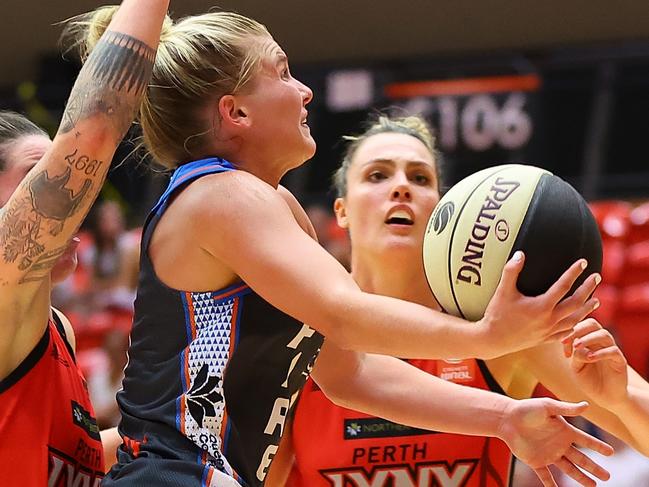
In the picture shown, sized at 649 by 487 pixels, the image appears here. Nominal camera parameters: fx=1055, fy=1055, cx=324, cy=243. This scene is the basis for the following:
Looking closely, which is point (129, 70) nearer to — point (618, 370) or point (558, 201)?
point (558, 201)

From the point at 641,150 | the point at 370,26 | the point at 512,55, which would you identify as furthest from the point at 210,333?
the point at 370,26

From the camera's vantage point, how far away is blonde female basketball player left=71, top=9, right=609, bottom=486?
6.19ft

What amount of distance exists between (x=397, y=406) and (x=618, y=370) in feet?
1.75

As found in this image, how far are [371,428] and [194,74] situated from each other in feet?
4.38

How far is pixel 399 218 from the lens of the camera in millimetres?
3275

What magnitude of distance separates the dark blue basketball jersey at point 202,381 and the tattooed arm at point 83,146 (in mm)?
188

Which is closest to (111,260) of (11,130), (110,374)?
(110,374)

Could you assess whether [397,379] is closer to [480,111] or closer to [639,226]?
[639,226]

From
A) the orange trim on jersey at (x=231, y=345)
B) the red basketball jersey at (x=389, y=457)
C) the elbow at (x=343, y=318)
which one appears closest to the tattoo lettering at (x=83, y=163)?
the orange trim on jersey at (x=231, y=345)

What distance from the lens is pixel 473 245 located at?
2025 millimetres

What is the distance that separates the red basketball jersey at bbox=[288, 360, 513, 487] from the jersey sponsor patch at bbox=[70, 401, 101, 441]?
2.69 feet

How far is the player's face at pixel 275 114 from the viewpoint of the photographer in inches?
86.6

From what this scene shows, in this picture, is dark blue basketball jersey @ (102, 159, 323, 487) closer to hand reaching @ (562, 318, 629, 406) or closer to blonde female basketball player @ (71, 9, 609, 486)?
blonde female basketball player @ (71, 9, 609, 486)

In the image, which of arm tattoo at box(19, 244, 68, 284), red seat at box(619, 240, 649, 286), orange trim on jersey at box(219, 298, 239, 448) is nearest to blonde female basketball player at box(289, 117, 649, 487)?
orange trim on jersey at box(219, 298, 239, 448)
